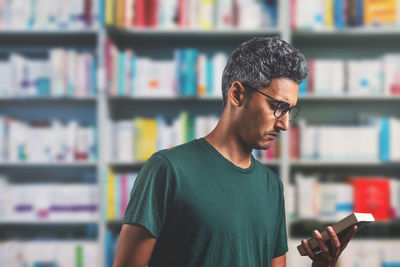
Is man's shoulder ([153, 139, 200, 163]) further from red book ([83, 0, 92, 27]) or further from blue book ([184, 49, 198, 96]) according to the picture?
red book ([83, 0, 92, 27])

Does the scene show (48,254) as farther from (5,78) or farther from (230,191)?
(230,191)

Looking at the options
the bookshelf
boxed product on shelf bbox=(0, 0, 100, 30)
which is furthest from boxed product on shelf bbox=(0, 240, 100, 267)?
boxed product on shelf bbox=(0, 0, 100, 30)

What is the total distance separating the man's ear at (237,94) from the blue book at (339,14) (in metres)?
1.58

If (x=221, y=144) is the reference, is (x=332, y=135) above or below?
below

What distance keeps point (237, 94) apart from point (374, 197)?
169cm

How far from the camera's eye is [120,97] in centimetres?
232

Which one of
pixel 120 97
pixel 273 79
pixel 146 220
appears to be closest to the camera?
pixel 146 220

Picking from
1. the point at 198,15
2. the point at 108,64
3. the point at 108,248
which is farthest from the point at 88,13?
the point at 108,248

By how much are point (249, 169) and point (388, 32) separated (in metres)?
1.85

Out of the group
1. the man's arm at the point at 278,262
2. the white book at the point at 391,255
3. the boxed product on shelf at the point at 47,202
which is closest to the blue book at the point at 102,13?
the boxed product on shelf at the point at 47,202

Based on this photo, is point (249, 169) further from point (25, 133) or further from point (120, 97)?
point (25, 133)

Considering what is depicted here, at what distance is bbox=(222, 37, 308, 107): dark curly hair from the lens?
1.02 metres

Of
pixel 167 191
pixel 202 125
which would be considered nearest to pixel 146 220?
pixel 167 191

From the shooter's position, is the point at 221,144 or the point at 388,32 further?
the point at 388,32
